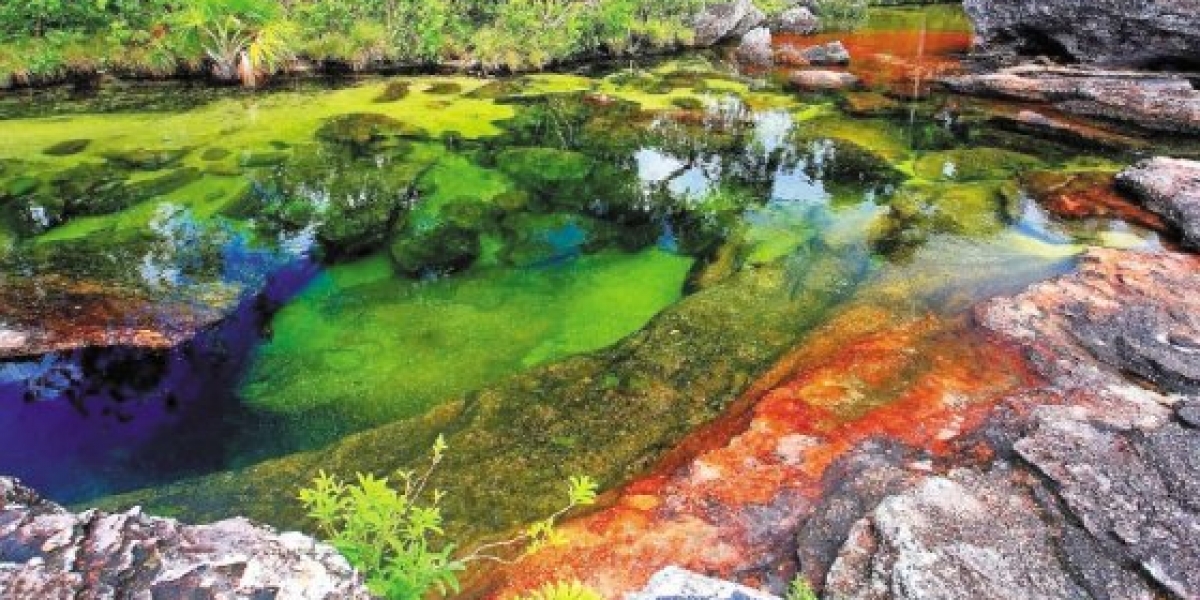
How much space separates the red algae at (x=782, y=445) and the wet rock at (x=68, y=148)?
326 inches

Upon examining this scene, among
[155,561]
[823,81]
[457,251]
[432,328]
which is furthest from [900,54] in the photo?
[155,561]

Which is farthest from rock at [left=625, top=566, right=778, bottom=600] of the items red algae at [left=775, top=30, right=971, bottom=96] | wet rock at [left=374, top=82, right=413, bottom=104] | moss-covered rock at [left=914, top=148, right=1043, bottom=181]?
red algae at [left=775, top=30, right=971, bottom=96]

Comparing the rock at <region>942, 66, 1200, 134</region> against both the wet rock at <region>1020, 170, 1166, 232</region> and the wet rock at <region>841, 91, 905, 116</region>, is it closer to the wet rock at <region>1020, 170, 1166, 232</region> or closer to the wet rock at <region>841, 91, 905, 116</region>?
the wet rock at <region>841, 91, 905, 116</region>

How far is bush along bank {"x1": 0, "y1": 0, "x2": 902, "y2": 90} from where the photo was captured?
38.3ft

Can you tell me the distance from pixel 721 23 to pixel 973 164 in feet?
33.2

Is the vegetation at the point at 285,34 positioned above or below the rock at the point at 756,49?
above

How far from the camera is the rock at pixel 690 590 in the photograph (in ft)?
6.25

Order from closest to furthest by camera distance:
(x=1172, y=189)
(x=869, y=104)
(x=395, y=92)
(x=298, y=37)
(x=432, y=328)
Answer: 1. (x=432, y=328)
2. (x=1172, y=189)
3. (x=869, y=104)
4. (x=395, y=92)
5. (x=298, y=37)

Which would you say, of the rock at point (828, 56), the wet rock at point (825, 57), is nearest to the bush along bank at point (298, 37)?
the wet rock at point (825, 57)

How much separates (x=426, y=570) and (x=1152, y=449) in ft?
9.89

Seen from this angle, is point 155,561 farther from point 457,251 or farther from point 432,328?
point 457,251

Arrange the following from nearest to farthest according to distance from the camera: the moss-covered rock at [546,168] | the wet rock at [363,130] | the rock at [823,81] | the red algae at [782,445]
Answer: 1. the red algae at [782,445]
2. the moss-covered rock at [546,168]
3. the wet rock at [363,130]
4. the rock at [823,81]

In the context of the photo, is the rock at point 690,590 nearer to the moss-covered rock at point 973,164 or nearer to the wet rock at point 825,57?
the moss-covered rock at point 973,164

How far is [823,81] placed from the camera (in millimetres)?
12586
